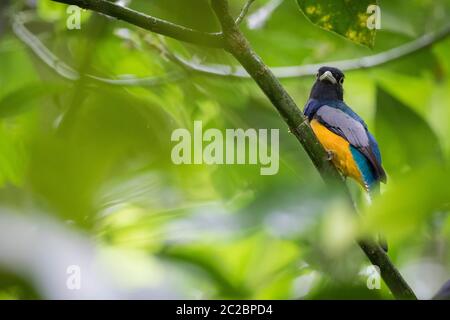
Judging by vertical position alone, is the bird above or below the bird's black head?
below

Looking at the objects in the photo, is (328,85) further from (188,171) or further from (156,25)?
(156,25)

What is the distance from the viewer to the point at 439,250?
1511 mm

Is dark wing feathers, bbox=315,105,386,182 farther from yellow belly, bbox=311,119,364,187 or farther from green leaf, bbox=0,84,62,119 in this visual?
green leaf, bbox=0,84,62,119

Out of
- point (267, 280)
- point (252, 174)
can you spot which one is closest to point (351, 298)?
point (267, 280)

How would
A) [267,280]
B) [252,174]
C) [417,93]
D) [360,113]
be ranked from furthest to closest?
[417,93] < [360,113] < [252,174] < [267,280]

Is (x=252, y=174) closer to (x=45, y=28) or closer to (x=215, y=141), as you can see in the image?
(x=215, y=141)

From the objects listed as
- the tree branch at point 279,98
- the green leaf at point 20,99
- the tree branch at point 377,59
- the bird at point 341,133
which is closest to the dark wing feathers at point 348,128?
the bird at point 341,133

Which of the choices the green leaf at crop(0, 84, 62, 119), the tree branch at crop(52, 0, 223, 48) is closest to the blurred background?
the green leaf at crop(0, 84, 62, 119)

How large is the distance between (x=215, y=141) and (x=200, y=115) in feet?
0.20

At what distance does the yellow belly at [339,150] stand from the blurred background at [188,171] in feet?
0.14

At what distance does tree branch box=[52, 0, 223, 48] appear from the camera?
112 centimetres

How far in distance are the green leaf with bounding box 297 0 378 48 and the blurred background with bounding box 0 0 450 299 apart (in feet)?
0.03

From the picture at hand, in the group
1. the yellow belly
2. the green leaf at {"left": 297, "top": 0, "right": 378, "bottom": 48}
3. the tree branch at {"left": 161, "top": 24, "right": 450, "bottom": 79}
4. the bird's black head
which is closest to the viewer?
the green leaf at {"left": 297, "top": 0, "right": 378, "bottom": 48}

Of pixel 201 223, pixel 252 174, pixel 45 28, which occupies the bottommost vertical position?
pixel 201 223
